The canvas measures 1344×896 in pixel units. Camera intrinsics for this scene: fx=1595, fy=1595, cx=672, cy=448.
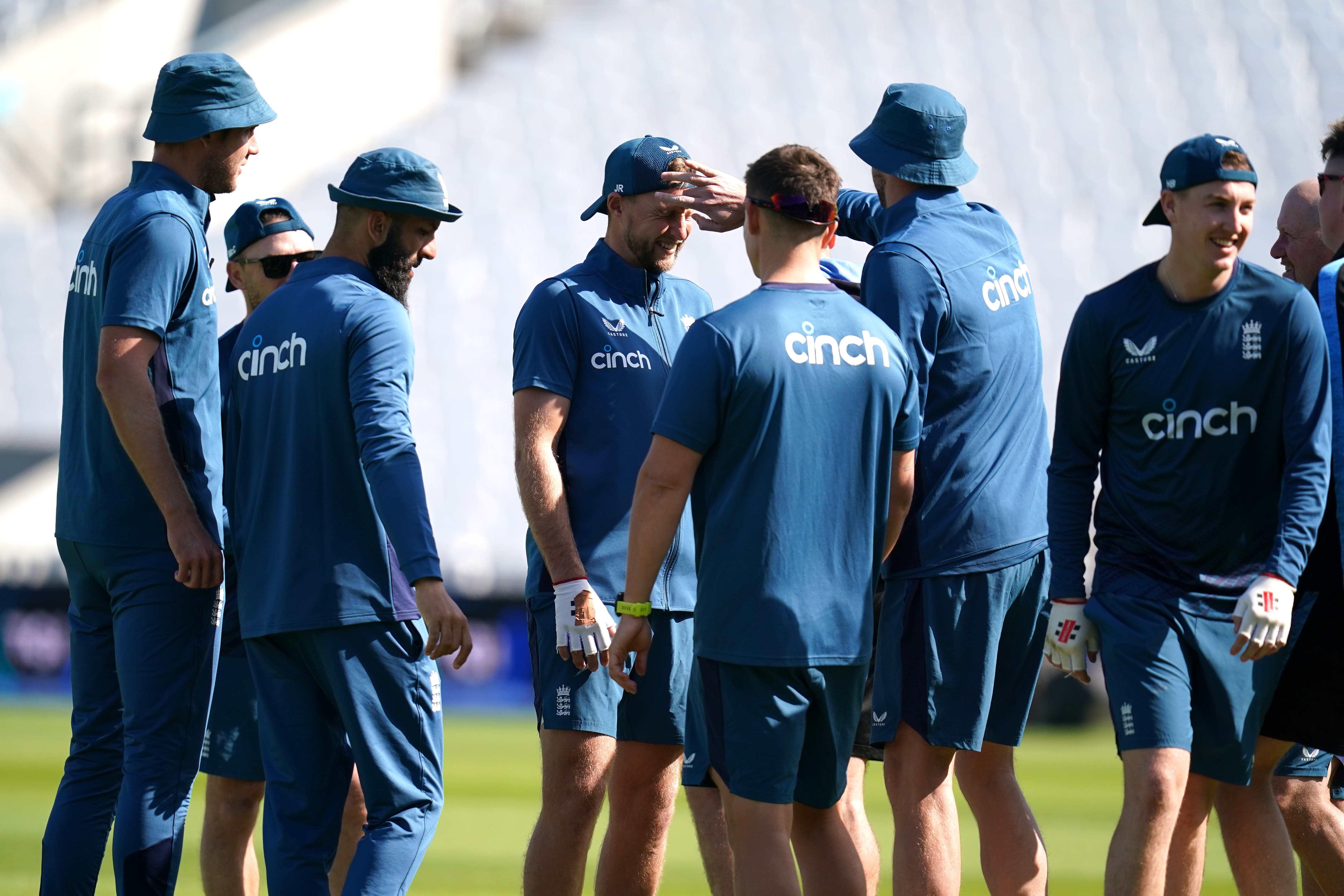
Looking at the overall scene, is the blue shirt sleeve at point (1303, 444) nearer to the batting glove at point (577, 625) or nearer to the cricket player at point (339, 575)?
the batting glove at point (577, 625)

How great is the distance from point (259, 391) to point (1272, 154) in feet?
100

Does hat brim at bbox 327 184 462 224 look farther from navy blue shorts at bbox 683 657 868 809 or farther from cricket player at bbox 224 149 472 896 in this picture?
navy blue shorts at bbox 683 657 868 809

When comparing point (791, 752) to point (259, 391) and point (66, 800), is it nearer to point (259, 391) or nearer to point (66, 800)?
point (259, 391)

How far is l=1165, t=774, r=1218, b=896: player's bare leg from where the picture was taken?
16.4 feet

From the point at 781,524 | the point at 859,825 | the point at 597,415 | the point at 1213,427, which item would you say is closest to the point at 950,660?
the point at 859,825

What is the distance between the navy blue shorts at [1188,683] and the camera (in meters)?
4.77

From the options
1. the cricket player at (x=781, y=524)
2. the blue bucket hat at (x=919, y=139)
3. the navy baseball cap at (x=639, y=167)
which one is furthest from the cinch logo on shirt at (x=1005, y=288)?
the navy baseball cap at (x=639, y=167)

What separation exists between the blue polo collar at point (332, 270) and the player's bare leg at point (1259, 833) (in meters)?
3.11

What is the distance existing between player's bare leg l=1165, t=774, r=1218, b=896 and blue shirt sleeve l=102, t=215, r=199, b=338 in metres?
3.47

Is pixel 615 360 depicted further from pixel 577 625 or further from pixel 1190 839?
pixel 1190 839

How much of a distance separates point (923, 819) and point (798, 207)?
1932 mm

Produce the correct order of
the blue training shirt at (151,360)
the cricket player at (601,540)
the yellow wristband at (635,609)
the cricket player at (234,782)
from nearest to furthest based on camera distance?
1. the yellow wristband at (635,609)
2. the blue training shirt at (151,360)
3. the cricket player at (601,540)
4. the cricket player at (234,782)

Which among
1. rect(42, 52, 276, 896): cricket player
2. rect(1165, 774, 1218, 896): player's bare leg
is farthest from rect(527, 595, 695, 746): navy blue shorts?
rect(1165, 774, 1218, 896): player's bare leg

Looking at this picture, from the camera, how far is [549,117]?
34.5 metres
